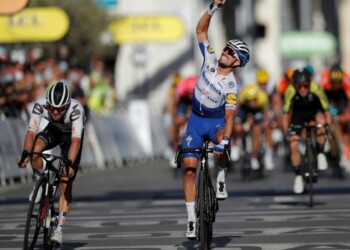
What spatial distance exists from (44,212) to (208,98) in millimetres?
1984

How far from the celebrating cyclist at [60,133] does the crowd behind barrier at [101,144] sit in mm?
11039

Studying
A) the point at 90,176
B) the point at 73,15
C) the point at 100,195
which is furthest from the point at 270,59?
the point at 100,195

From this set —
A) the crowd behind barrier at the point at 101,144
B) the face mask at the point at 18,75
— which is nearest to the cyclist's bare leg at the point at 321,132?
the crowd behind barrier at the point at 101,144

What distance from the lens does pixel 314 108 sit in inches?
764

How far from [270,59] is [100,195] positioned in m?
45.0

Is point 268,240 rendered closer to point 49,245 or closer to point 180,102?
point 49,245

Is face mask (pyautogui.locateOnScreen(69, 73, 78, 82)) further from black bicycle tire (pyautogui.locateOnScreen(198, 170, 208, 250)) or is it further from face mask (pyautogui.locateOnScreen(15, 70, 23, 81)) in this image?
black bicycle tire (pyautogui.locateOnScreen(198, 170, 208, 250))

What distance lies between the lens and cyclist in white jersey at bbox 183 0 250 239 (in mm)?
13734

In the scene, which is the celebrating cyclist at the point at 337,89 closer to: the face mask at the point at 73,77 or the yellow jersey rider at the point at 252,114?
the yellow jersey rider at the point at 252,114

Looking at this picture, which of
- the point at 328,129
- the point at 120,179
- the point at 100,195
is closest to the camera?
the point at 328,129

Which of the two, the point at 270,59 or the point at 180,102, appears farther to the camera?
the point at 270,59

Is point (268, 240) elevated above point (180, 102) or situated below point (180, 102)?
below

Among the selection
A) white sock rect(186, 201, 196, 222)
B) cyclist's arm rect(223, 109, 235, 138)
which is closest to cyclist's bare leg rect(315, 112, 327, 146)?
cyclist's arm rect(223, 109, 235, 138)

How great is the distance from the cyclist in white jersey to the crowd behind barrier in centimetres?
1155
